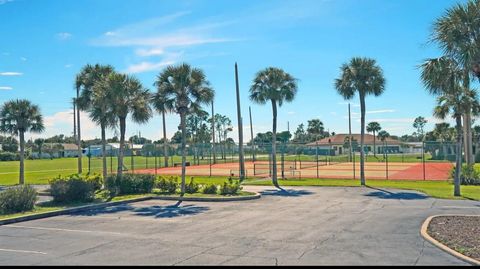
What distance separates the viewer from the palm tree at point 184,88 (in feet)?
82.7

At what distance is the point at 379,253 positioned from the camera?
10.2m

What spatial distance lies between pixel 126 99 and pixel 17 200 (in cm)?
892

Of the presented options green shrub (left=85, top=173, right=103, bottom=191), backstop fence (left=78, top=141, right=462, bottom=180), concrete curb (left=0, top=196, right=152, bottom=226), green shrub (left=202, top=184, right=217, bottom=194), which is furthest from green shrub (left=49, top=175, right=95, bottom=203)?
backstop fence (left=78, top=141, right=462, bottom=180)

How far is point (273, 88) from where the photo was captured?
32.4 m

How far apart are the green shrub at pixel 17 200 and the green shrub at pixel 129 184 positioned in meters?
5.82

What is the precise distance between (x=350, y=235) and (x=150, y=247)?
17.1 ft

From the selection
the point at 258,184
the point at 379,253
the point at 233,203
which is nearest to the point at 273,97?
the point at 258,184

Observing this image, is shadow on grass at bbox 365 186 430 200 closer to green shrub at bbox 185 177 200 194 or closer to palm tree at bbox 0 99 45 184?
green shrub at bbox 185 177 200 194

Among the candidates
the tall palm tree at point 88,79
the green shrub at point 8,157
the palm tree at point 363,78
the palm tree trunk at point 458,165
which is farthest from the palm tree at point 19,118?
the green shrub at point 8,157

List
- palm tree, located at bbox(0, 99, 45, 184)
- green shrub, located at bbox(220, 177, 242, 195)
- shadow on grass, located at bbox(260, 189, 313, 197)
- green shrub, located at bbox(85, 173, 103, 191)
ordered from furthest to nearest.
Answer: palm tree, located at bbox(0, 99, 45, 184) → green shrub, located at bbox(85, 173, 103, 191) → shadow on grass, located at bbox(260, 189, 313, 197) → green shrub, located at bbox(220, 177, 242, 195)

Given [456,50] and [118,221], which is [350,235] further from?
[118,221]

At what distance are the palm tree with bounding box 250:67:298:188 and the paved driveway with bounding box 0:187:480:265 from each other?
12.4 meters

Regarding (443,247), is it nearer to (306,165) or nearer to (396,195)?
(396,195)

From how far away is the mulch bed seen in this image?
33.5 feet
